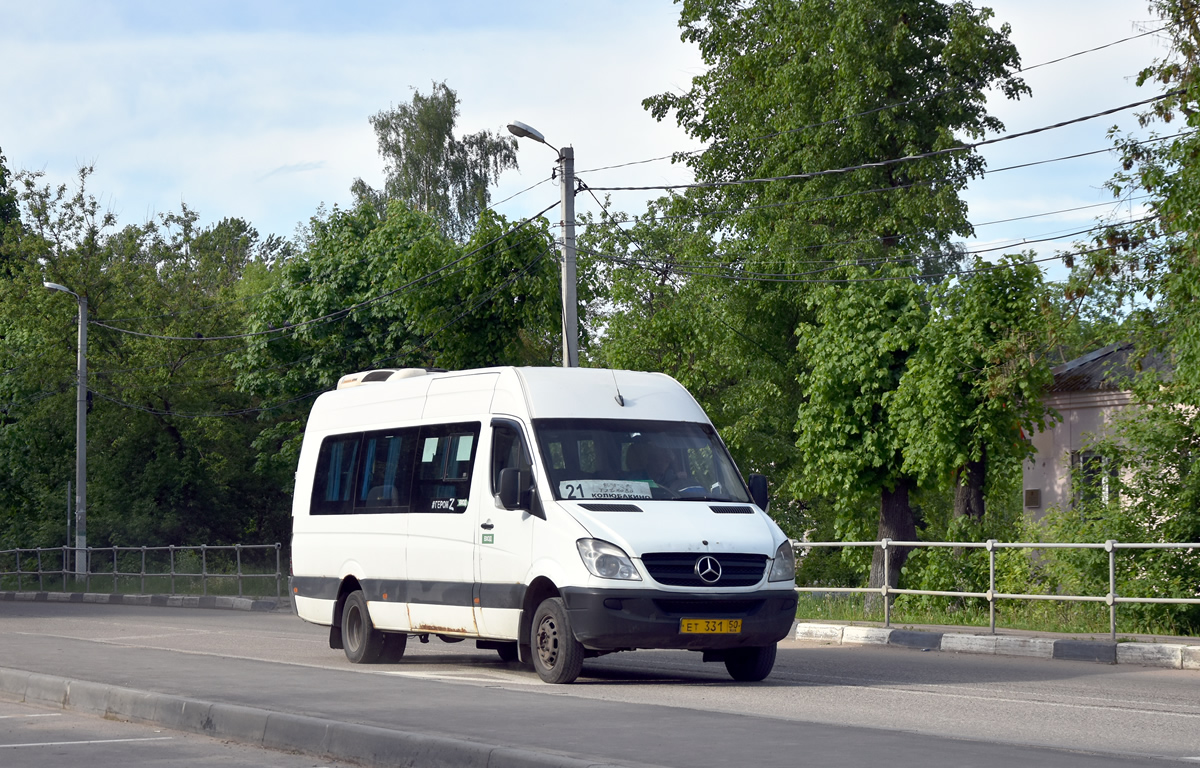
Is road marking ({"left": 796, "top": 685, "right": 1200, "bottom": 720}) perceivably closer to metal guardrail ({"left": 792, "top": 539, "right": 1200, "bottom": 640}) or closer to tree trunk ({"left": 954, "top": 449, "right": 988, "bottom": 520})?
metal guardrail ({"left": 792, "top": 539, "right": 1200, "bottom": 640})

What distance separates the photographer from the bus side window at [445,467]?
13.2 metres

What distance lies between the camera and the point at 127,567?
3553cm

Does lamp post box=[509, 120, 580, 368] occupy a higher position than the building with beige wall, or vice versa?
lamp post box=[509, 120, 580, 368]

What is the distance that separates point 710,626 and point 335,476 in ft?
17.9

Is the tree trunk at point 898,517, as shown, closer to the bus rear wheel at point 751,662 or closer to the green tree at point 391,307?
the green tree at point 391,307

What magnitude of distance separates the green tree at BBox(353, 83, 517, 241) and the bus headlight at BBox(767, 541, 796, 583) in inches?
1845

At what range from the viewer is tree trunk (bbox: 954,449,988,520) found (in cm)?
2397

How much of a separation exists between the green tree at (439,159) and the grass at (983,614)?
39030 millimetres

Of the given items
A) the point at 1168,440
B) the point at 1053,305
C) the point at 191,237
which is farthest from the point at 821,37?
the point at 191,237

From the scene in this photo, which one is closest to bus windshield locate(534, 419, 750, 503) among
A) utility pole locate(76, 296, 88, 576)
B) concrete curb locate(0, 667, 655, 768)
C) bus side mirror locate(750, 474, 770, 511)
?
bus side mirror locate(750, 474, 770, 511)

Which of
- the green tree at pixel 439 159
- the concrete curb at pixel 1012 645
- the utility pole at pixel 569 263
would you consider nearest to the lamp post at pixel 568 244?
the utility pole at pixel 569 263

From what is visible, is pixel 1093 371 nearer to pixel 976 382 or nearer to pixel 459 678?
pixel 976 382

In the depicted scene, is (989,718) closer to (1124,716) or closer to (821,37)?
(1124,716)

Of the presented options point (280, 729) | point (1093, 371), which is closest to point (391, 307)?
point (1093, 371)
